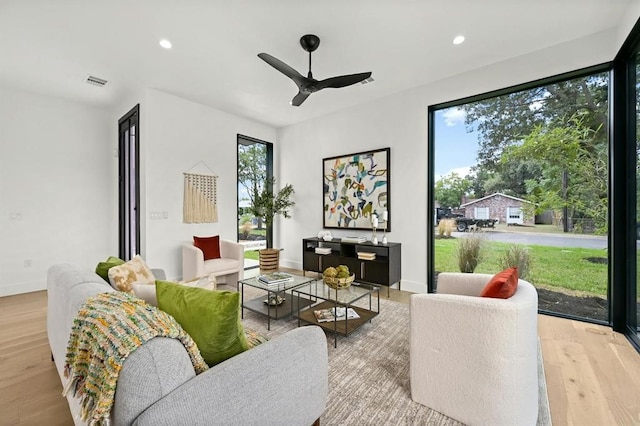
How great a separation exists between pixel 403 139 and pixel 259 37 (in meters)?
2.31

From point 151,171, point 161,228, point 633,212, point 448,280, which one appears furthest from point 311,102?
point 633,212

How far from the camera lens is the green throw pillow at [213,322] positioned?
110cm

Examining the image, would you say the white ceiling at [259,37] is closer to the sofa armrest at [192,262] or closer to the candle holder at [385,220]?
the candle holder at [385,220]

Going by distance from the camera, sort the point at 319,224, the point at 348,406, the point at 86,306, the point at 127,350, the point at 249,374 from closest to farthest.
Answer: the point at 127,350, the point at 249,374, the point at 86,306, the point at 348,406, the point at 319,224

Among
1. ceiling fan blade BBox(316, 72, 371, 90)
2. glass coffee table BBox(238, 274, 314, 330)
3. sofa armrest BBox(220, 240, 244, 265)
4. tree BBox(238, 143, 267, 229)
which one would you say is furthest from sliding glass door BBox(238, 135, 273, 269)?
ceiling fan blade BBox(316, 72, 371, 90)

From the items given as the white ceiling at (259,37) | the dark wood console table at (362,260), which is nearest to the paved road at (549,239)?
the dark wood console table at (362,260)

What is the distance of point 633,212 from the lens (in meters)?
2.38

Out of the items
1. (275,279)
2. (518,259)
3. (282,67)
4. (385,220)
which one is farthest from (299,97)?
(518,259)

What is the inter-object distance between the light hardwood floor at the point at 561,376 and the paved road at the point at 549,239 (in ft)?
2.58

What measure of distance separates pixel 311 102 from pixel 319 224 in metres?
2.06

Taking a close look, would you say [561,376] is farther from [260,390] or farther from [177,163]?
[177,163]

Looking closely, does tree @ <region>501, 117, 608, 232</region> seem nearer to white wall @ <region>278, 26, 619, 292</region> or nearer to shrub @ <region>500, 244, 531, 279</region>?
shrub @ <region>500, 244, 531, 279</region>

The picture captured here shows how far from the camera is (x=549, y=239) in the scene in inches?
118

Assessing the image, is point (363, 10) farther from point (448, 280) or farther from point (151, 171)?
point (151, 171)
